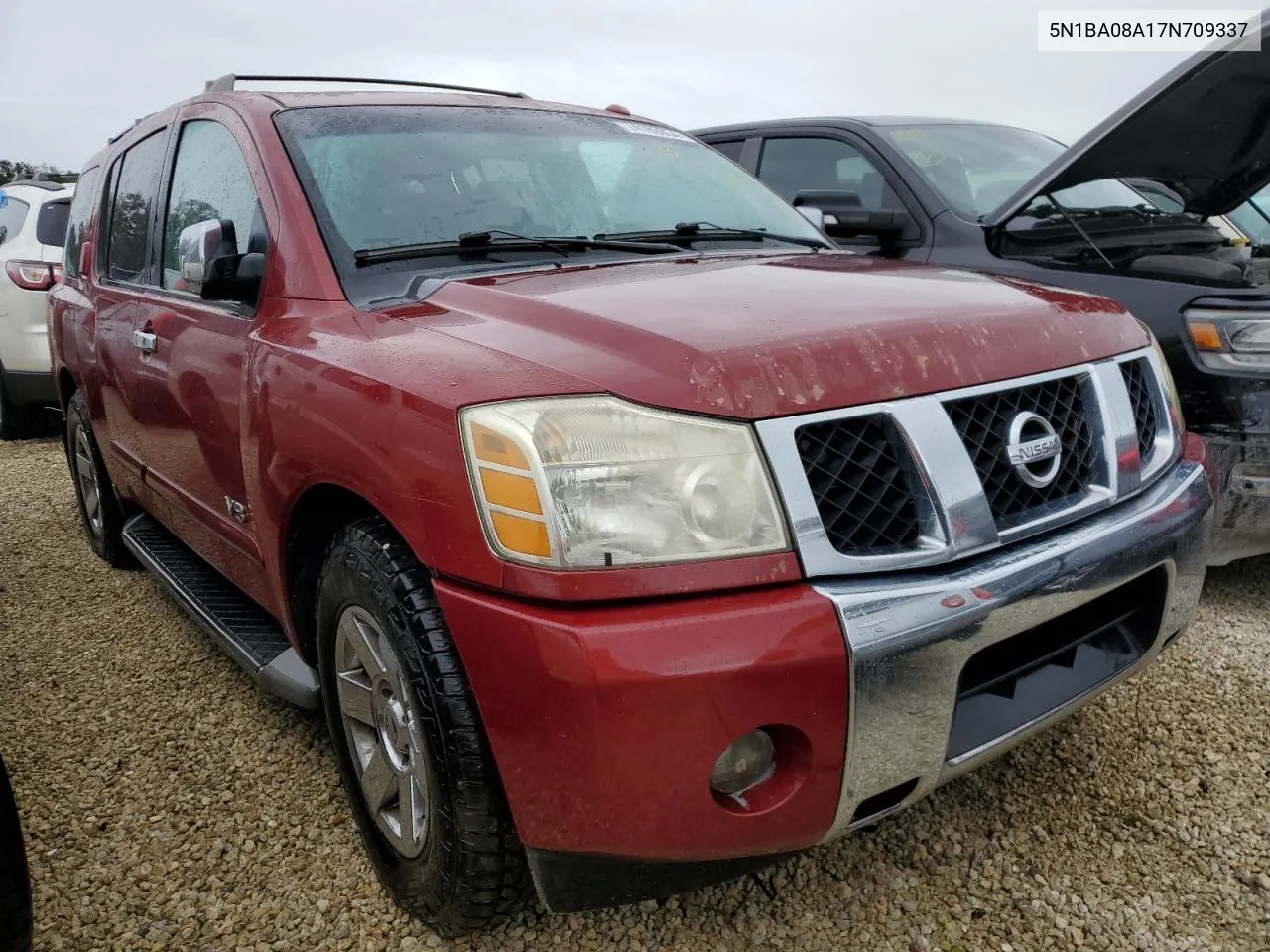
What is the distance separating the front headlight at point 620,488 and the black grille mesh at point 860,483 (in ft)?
0.32

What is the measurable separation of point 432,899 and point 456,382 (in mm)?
934

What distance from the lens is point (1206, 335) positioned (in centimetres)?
312

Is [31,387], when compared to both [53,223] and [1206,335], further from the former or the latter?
[1206,335]

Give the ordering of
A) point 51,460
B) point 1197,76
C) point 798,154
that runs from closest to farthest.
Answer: point 1197,76
point 798,154
point 51,460

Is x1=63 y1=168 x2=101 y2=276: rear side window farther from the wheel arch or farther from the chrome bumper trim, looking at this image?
the chrome bumper trim

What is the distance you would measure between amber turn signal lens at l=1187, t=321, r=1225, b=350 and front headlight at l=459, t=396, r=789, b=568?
7.47 feet

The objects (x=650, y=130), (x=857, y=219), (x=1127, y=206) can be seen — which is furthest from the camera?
(x=1127, y=206)

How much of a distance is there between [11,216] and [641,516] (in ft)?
24.6

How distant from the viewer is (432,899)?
181cm

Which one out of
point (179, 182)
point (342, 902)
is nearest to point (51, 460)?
point (179, 182)

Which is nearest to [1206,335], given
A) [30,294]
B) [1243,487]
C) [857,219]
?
[1243,487]

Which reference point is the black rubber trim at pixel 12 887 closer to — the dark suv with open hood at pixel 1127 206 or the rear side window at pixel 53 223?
the dark suv with open hood at pixel 1127 206

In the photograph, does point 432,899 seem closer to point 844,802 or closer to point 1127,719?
point 844,802

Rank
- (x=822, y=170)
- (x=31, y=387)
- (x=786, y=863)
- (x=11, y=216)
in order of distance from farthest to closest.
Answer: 1. (x=11, y=216)
2. (x=31, y=387)
3. (x=822, y=170)
4. (x=786, y=863)
